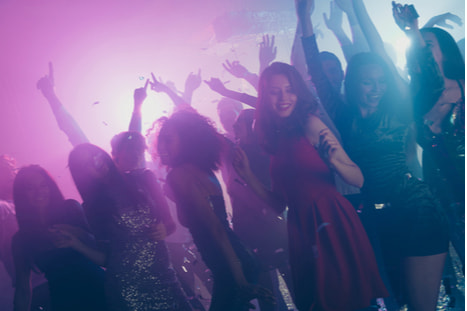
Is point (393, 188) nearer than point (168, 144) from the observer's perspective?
Yes

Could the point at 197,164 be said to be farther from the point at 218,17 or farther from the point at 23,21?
the point at 23,21

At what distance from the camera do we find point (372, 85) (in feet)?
5.93

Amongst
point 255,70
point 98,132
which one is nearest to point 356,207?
point 255,70

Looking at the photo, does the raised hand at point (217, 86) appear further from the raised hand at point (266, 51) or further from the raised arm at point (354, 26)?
the raised arm at point (354, 26)

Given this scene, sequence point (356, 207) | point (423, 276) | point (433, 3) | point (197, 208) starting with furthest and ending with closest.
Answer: point (433, 3)
point (356, 207)
point (197, 208)
point (423, 276)

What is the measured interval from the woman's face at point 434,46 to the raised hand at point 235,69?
143 cm

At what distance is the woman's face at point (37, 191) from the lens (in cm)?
216

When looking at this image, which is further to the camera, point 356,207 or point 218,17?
point 218,17

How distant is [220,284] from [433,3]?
2993 millimetres

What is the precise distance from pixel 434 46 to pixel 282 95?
44.6 inches

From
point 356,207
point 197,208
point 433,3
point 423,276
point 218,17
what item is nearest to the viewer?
point 423,276

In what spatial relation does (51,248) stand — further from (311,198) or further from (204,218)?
(311,198)

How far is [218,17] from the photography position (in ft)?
8.83

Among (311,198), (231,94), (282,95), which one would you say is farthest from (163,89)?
(311,198)
